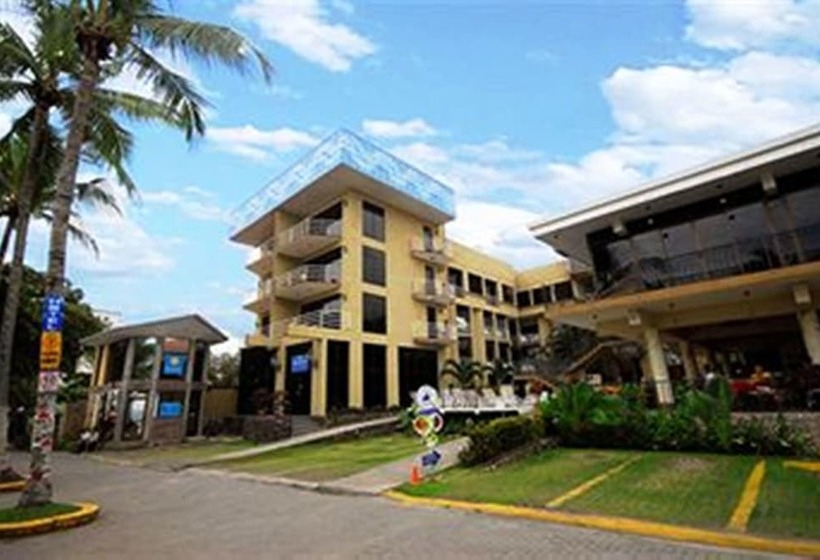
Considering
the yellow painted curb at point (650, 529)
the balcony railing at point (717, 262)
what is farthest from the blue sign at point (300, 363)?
the yellow painted curb at point (650, 529)

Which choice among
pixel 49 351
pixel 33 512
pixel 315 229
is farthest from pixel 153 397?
pixel 33 512

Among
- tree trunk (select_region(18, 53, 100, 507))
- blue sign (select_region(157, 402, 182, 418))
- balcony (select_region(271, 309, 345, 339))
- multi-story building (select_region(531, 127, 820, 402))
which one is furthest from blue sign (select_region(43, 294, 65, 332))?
blue sign (select_region(157, 402, 182, 418))

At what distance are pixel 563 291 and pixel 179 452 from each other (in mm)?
29171

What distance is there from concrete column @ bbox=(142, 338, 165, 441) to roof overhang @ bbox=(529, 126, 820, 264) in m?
18.1

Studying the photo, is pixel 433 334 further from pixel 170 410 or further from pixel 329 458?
pixel 329 458

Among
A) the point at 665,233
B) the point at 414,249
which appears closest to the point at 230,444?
the point at 414,249

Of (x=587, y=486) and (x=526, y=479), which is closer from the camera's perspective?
(x=587, y=486)

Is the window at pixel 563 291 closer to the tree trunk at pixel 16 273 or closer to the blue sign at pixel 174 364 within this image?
the blue sign at pixel 174 364

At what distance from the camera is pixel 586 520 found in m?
7.74

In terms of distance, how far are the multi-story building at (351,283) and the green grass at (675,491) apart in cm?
1840

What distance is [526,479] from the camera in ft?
35.2

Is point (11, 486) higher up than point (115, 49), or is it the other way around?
point (115, 49)

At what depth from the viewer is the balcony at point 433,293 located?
109ft

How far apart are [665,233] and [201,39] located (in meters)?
14.2
